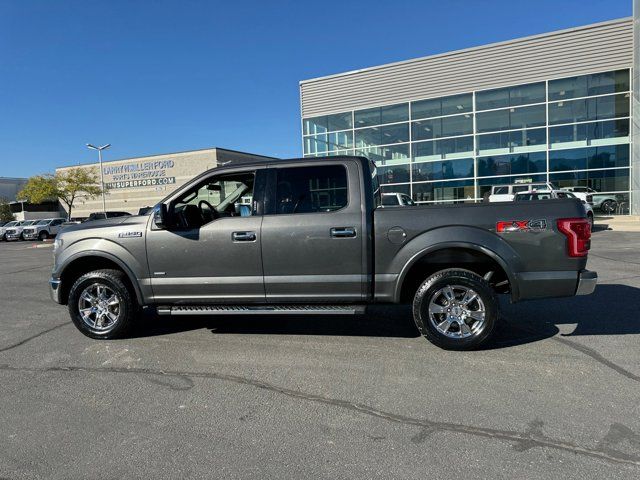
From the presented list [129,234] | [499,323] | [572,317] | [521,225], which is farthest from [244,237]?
[572,317]

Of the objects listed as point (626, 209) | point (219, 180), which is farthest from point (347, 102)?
point (219, 180)

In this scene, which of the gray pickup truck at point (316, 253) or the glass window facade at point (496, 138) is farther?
the glass window facade at point (496, 138)

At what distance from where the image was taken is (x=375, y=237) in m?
4.70

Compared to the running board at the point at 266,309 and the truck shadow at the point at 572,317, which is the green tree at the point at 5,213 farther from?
the truck shadow at the point at 572,317

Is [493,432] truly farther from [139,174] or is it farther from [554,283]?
[139,174]

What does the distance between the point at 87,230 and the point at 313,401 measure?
3.53m

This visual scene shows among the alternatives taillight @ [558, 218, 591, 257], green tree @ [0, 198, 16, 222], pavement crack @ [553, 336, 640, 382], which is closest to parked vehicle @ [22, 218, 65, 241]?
green tree @ [0, 198, 16, 222]

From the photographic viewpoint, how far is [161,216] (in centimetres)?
496

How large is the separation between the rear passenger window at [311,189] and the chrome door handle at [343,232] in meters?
0.24

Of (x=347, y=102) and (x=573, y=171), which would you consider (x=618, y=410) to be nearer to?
(x=573, y=171)

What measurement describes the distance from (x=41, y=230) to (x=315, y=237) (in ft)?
116

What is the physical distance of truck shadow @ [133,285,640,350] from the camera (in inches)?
207

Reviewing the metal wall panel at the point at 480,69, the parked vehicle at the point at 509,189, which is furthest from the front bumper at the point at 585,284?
the metal wall panel at the point at 480,69

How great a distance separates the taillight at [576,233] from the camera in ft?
14.3
